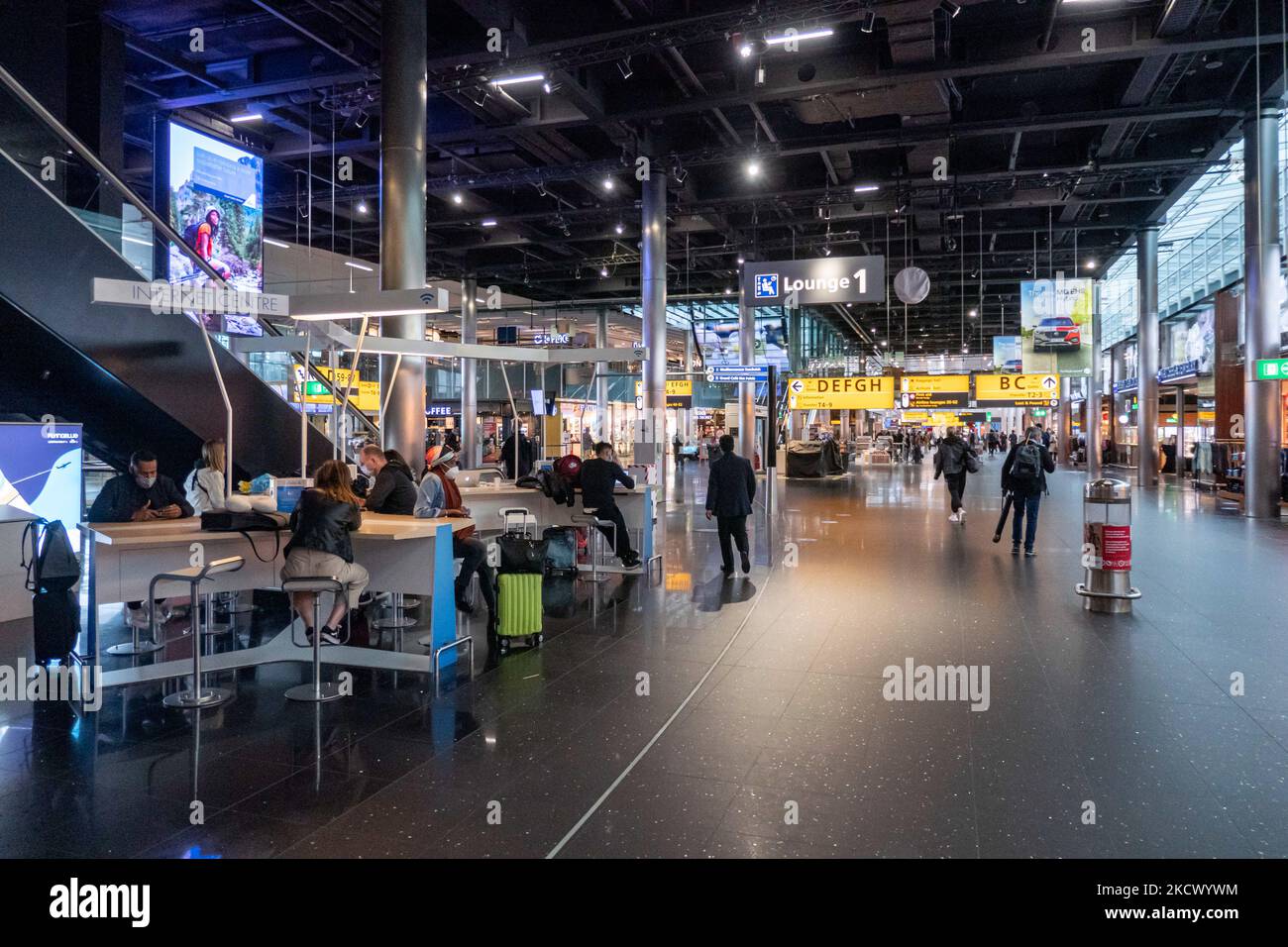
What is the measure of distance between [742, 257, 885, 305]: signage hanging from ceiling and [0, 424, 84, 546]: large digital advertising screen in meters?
11.2

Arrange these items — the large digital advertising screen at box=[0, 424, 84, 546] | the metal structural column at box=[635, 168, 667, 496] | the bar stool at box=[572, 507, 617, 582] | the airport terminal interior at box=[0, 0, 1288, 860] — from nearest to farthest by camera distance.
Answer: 1. the airport terminal interior at box=[0, 0, 1288, 860]
2. the large digital advertising screen at box=[0, 424, 84, 546]
3. the bar stool at box=[572, 507, 617, 582]
4. the metal structural column at box=[635, 168, 667, 496]

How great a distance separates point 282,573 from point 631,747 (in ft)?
8.17

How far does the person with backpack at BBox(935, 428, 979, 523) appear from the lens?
13.5 meters

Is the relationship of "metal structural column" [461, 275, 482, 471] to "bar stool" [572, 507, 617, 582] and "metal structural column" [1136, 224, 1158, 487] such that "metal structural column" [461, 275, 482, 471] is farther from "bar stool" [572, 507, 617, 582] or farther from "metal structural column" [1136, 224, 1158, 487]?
"metal structural column" [1136, 224, 1158, 487]

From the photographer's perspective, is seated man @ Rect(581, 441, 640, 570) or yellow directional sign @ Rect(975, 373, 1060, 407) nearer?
seated man @ Rect(581, 441, 640, 570)

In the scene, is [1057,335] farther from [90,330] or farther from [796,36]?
[90,330]

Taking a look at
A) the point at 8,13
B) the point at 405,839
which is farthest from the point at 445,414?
the point at 405,839

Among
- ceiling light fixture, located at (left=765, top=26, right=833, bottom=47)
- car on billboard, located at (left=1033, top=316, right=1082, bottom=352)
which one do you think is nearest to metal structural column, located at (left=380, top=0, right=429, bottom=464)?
ceiling light fixture, located at (left=765, top=26, right=833, bottom=47)

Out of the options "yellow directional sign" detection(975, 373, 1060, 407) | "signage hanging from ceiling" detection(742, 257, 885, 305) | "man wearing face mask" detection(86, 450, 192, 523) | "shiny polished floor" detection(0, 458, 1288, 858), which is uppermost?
"signage hanging from ceiling" detection(742, 257, 885, 305)

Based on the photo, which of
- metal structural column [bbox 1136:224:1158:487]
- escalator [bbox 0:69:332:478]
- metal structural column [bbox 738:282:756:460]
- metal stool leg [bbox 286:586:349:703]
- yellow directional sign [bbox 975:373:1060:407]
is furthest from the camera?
yellow directional sign [bbox 975:373:1060:407]

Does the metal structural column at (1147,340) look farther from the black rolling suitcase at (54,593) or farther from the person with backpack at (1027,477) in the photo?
the black rolling suitcase at (54,593)

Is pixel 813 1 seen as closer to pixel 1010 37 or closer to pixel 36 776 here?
pixel 1010 37

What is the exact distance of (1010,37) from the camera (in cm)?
1127
